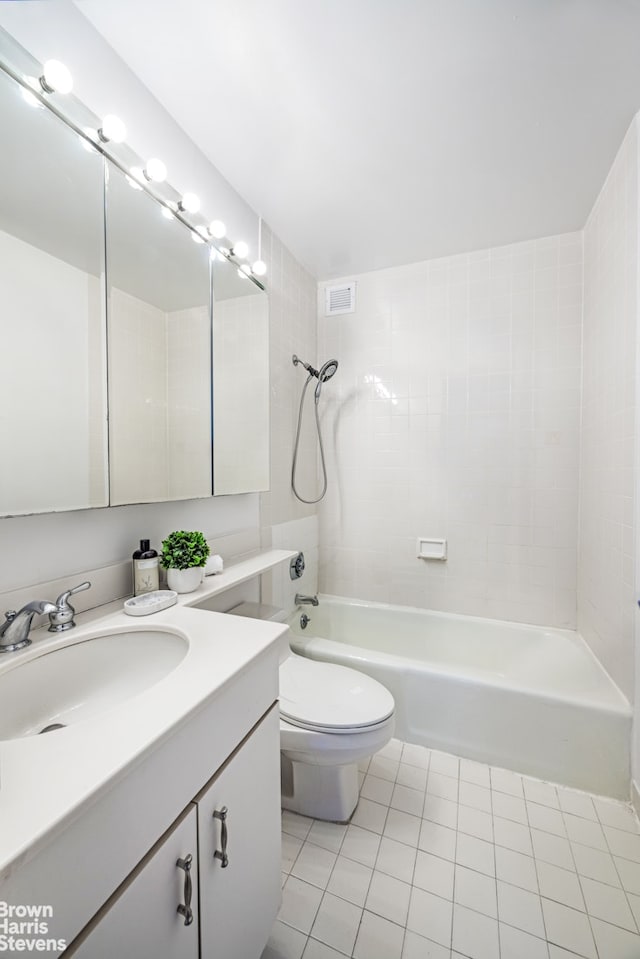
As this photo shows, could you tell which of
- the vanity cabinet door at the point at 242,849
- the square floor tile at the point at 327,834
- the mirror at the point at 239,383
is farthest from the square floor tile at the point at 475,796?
the mirror at the point at 239,383

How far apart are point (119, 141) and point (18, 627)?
1.22 meters

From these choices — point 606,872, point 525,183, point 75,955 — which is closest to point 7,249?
point 75,955

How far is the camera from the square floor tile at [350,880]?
3.55 ft

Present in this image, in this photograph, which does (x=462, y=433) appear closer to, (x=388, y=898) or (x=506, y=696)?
(x=506, y=696)

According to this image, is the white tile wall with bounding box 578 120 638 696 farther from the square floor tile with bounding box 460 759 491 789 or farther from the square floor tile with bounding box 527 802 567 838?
the square floor tile with bounding box 460 759 491 789

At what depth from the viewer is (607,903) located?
1062 millimetres

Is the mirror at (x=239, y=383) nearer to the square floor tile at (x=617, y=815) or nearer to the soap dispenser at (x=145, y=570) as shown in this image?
the soap dispenser at (x=145, y=570)

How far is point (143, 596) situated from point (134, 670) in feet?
0.64

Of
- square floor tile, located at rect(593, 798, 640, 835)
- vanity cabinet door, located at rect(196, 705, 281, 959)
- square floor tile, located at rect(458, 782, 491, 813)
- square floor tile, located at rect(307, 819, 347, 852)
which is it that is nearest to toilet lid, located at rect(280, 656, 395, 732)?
vanity cabinet door, located at rect(196, 705, 281, 959)

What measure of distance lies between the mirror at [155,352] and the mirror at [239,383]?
6 centimetres

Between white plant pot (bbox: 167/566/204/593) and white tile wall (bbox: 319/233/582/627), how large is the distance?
1363 millimetres

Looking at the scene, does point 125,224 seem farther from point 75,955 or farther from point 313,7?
point 75,955

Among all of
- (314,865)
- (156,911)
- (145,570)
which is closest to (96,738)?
(156,911)

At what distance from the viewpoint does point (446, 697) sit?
1.63 meters
